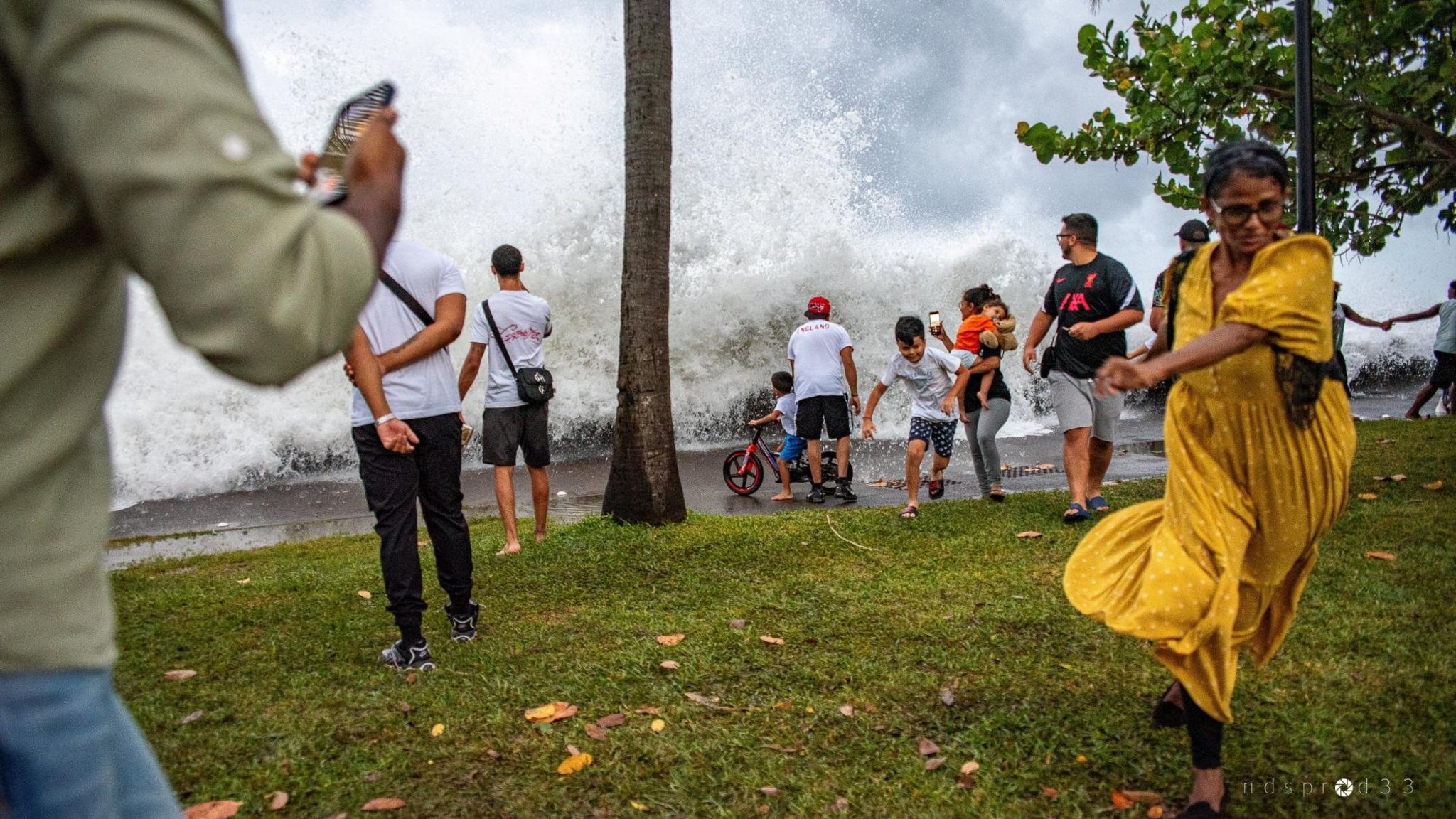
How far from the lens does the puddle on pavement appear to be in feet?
30.7

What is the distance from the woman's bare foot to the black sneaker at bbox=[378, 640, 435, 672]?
3449 mm

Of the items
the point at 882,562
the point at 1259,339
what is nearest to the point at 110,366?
the point at 1259,339

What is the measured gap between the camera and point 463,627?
5512 millimetres

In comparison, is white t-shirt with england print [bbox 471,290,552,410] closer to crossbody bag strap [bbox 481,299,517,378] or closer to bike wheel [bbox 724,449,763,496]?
crossbody bag strap [bbox 481,299,517,378]

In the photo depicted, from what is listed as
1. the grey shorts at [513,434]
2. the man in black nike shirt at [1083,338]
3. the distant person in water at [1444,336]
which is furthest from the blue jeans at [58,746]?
the distant person in water at [1444,336]

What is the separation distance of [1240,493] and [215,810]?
3580 millimetres

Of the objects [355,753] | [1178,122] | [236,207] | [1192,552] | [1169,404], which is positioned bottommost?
[355,753]

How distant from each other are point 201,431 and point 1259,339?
50.5ft

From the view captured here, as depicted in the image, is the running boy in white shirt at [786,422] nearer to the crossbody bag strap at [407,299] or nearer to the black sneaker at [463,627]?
the black sneaker at [463,627]

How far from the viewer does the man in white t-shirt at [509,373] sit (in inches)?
302

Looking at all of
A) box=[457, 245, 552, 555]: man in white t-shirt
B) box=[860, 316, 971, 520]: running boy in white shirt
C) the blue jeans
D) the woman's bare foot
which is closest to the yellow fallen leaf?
the woman's bare foot

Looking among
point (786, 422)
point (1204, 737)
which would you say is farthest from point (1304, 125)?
point (786, 422)

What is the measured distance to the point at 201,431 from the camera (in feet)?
49.9

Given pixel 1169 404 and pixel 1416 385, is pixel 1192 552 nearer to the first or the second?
pixel 1169 404
